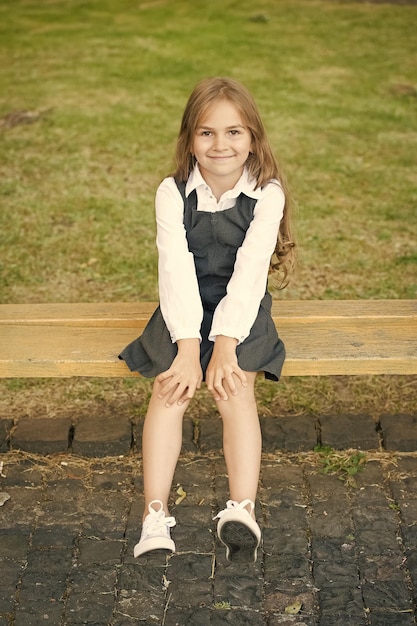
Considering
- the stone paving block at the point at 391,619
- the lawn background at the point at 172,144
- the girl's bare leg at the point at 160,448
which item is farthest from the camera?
the lawn background at the point at 172,144

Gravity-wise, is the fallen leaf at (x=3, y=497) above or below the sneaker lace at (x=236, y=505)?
below

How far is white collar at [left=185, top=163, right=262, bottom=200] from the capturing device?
3.31 metres

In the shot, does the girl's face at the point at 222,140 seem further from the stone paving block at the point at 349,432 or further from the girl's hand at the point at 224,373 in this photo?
the stone paving block at the point at 349,432

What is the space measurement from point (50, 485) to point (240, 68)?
6554mm

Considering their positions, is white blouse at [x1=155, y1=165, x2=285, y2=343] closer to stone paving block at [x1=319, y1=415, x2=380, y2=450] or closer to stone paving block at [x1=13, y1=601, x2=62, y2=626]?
stone paving block at [x1=319, y1=415, x2=380, y2=450]

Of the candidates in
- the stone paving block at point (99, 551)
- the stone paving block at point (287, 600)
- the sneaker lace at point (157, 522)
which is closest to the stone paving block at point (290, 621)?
the stone paving block at point (287, 600)

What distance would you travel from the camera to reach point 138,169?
6.48m

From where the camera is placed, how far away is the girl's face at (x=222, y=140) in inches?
126

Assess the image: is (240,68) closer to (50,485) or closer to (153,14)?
(153,14)

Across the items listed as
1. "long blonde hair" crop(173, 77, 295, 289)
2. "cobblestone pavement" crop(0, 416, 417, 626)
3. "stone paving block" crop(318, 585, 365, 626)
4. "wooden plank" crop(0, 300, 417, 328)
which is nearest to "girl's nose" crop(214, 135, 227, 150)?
"long blonde hair" crop(173, 77, 295, 289)

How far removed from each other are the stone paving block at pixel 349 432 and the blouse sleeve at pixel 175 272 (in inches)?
37.3

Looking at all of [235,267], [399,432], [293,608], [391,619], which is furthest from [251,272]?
[391,619]

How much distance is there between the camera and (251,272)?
3184mm

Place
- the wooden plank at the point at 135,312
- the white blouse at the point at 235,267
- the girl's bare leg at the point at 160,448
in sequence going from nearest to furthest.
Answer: the girl's bare leg at the point at 160,448 < the white blouse at the point at 235,267 < the wooden plank at the point at 135,312
